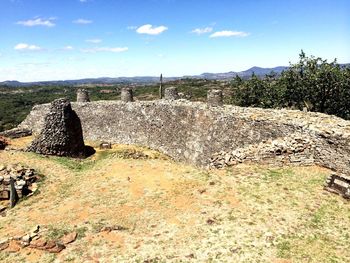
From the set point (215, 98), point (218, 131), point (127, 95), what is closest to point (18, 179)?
point (218, 131)

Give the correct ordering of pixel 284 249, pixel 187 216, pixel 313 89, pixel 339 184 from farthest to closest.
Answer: pixel 313 89 < pixel 339 184 < pixel 187 216 < pixel 284 249

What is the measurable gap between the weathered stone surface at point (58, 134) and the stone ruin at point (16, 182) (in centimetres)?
470

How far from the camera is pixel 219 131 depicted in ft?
76.5

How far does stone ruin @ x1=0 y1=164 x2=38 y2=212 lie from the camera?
17.1 m

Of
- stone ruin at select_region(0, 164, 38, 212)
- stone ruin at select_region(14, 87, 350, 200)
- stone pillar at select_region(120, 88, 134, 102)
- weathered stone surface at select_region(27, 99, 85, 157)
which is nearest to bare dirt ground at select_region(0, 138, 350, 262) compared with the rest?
stone ruin at select_region(0, 164, 38, 212)

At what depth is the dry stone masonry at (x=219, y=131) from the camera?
17547 mm

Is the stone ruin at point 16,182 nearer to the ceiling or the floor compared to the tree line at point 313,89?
nearer to the floor

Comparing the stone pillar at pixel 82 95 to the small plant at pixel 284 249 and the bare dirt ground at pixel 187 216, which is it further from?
the small plant at pixel 284 249

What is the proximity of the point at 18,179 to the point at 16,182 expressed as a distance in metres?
0.49

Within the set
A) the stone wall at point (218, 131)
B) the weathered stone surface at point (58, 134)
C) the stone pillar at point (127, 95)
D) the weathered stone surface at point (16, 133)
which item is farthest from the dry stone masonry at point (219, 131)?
the weathered stone surface at point (58, 134)

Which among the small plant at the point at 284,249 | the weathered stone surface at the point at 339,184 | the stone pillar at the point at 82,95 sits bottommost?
the small plant at the point at 284,249

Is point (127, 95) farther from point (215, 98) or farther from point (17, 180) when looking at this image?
point (17, 180)

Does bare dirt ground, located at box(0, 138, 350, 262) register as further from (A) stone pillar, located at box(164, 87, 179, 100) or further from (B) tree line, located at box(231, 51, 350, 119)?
(B) tree line, located at box(231, 51, 350, 119)

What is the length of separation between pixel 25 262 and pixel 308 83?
28999 mm
